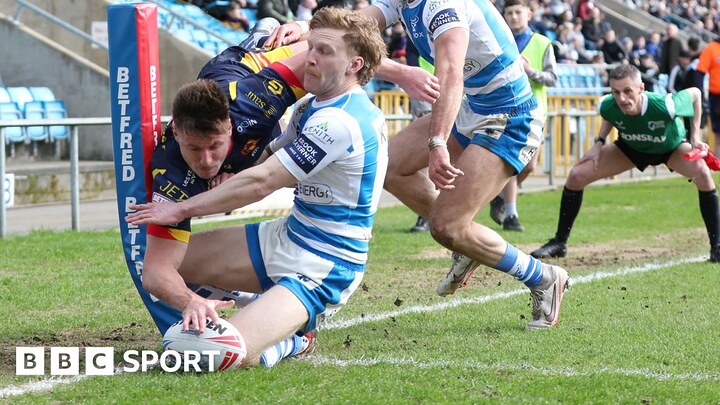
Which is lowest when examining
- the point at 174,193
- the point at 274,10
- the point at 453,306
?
the point at 274,10

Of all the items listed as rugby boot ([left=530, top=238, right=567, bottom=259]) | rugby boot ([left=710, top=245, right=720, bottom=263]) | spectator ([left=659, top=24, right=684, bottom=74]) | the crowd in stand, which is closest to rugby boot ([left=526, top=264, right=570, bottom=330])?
rugby boot ([left=530, top=238, right=567, bottom=259])

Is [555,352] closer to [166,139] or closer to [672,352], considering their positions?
[672,352]

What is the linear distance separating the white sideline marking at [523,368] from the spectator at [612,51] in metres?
21.8

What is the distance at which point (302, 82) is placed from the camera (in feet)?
18.5

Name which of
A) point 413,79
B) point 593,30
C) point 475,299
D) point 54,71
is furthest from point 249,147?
point 593,30

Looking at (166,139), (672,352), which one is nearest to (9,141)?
(166,139)

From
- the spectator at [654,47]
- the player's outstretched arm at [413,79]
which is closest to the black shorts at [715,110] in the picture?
the spectator at [654,47]

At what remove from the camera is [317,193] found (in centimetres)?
534

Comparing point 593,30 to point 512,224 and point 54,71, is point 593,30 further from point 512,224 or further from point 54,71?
point 512,224

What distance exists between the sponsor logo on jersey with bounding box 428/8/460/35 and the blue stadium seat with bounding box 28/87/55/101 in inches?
424

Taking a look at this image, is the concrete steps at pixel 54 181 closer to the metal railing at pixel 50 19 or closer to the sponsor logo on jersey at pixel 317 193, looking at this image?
the metal railing at pixel 50 19

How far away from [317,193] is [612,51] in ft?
73.1

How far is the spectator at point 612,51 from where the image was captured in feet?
86.6

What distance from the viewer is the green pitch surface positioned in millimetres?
4820
